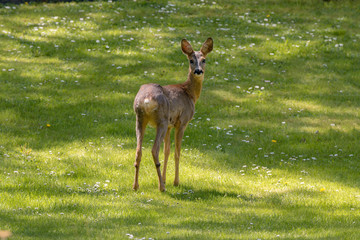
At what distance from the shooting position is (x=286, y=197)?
33.7 feet

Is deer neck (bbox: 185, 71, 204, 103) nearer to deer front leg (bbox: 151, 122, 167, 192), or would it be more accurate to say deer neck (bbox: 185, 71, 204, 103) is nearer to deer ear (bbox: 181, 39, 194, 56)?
deer ear (bbox: 181, 39, 194, 56)

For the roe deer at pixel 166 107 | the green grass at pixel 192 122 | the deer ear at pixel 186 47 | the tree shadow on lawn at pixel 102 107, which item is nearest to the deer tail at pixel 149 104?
the roe deer at pixel 166 107


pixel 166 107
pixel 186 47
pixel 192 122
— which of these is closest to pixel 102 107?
pixel 192 122

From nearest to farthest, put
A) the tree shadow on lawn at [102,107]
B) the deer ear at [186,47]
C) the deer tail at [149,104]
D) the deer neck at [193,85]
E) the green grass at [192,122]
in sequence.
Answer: the green grass at [192,122], the deer tail at [149,104], the deer ear at [186,47], the deer neck at [193,85], the tree shadow on lawn at [102,107]

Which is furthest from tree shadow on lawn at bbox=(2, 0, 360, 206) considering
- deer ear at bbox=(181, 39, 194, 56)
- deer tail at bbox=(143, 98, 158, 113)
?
deer tail at bbox=(143, 98, 158, 113)

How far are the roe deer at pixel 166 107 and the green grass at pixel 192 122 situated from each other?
0.83 metres

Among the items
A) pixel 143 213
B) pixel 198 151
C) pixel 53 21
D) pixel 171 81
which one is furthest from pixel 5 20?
pixel 143 213

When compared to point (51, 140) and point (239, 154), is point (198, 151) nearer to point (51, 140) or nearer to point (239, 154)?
point (239, 154)

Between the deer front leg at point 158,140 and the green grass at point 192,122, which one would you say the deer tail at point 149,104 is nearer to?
the deer front leg at point 158,140

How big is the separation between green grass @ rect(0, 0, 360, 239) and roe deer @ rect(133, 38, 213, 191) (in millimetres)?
831

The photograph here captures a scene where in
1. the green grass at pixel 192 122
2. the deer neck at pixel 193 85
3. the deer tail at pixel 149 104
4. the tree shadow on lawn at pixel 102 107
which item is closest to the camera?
the green grass at pixel 192 122

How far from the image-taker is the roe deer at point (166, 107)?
390 inches

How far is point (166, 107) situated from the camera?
1009cm

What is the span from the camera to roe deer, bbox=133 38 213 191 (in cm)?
990
